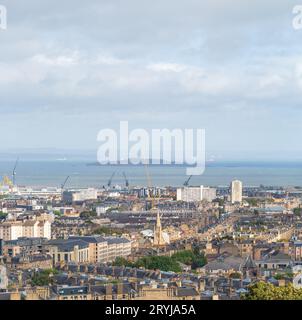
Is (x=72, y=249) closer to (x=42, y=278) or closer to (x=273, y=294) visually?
(x=42, y=278)

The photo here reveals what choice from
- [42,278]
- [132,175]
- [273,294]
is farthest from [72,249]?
[132,175]

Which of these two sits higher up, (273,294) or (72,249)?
(273,294)

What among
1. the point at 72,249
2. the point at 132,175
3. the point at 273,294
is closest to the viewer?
the point at 273,294

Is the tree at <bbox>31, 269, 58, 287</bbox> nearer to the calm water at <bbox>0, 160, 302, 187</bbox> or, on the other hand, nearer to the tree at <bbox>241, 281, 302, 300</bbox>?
the tree at <bbox>241, 281, 302, 300</bbox>

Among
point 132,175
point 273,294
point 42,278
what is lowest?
point 42,278

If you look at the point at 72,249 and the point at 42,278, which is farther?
the point at 72,249

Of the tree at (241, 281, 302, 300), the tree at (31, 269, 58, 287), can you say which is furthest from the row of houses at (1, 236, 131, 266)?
the tree at (241, 281, 302, 300)

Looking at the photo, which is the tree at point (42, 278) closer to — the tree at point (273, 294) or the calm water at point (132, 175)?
the tree at point (273, 294)

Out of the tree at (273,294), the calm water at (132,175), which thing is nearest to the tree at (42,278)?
the tree at (273,294)
